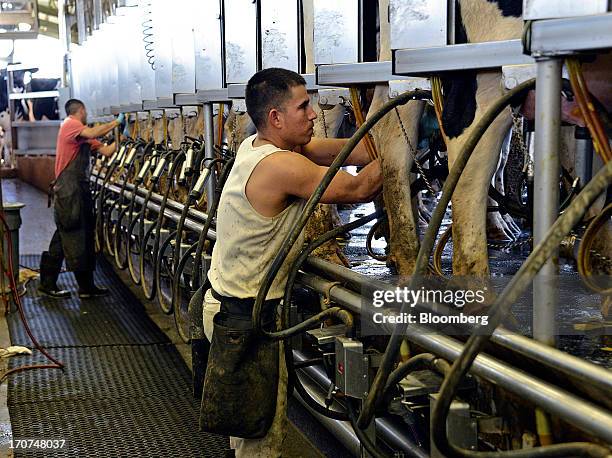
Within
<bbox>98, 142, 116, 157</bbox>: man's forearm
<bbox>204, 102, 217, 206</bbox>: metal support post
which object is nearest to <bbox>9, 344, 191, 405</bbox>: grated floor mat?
<bbox>204, 102, 217, 206</bbox>: metal support post

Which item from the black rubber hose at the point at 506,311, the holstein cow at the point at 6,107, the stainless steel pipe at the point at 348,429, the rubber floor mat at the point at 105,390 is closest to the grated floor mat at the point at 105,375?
the rubber floor mat at the point at 105,390

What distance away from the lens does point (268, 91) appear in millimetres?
3057

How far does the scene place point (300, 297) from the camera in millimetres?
3533

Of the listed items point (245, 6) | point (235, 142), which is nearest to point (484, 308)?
point (245, 6)

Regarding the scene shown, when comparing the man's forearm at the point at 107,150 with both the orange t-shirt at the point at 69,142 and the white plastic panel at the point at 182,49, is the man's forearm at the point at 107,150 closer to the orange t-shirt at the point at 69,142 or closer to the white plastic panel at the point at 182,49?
the orange t-shirt at the point at 69,142

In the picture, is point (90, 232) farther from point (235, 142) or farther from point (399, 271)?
point (399, 271)

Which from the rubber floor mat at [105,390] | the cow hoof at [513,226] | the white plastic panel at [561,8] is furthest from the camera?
the cow hoof at [513,226]

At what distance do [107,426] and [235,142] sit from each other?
5.72ft

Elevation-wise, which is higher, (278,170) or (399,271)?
(278,170)

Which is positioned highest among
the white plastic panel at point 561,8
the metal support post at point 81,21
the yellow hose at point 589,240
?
the metal support post at point 81,21

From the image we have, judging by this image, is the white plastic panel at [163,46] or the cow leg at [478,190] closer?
the cow leg at [478,190]

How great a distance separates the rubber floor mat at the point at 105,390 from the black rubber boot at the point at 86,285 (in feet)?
1.47

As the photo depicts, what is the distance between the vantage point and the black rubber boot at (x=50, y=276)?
7.49 metres

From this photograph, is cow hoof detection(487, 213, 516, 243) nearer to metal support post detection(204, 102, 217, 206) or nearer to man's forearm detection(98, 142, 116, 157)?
metal support post detection(204, 102, 217, 206)
